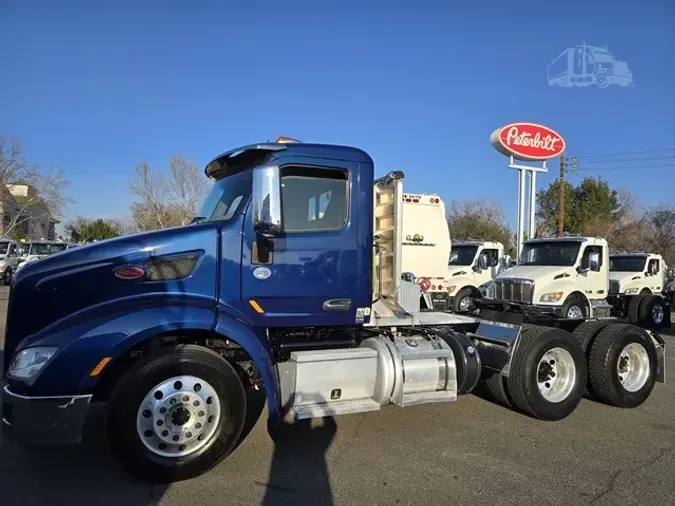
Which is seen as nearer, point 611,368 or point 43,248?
point 611,368

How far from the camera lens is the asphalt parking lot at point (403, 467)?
393 centimetres

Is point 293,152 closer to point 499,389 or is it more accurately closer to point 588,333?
point 499,389

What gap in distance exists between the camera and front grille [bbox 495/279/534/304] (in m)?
13.2

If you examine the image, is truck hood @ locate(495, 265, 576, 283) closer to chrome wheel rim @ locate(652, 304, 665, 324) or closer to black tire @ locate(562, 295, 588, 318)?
black tire @ locate(562, 295, 588, 318)

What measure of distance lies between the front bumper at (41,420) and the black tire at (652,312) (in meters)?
15.9

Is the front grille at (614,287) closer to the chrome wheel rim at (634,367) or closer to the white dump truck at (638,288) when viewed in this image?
the white dump truck at (638,288)

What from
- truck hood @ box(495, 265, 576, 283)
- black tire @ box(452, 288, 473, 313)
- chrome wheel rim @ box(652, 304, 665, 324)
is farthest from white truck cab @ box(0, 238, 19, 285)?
chrome wheel rim @ box(652, 304, 665, 324)

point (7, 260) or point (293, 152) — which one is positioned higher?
point (293, 152)

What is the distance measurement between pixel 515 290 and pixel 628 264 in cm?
618

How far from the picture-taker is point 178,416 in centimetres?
416

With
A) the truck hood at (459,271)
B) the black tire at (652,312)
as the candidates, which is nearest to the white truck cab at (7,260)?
the truck hood at (459,271)

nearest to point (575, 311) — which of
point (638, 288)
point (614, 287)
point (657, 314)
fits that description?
point (614, 287)

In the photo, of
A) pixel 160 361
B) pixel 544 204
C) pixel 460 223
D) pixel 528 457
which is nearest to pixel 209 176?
pixel 160 361

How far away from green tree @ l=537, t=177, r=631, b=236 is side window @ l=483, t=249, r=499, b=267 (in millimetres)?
29976
